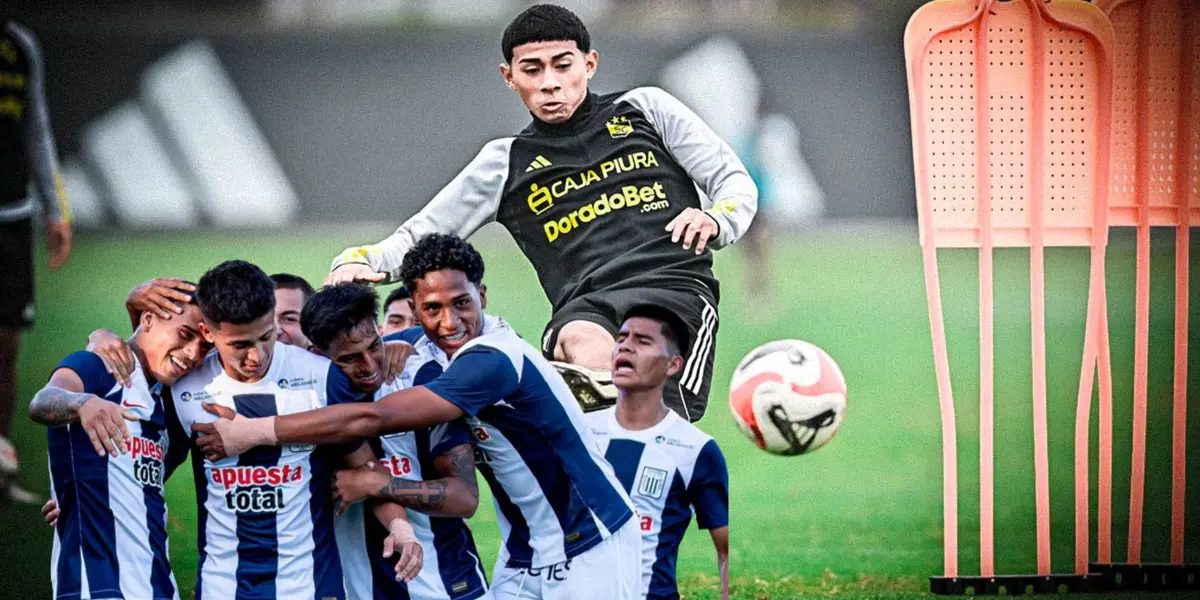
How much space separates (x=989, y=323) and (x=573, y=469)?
9.22 ft

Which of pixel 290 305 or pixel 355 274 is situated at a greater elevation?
pixel 355 274

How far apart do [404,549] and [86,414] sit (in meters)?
0.83

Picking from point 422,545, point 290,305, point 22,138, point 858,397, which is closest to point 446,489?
point 422,545

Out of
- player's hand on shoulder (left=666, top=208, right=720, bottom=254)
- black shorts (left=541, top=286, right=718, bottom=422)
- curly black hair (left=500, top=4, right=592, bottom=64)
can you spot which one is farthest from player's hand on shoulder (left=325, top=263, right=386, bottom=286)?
player's hand on shoulder (left=666, top=208, right=720, bottom=254)

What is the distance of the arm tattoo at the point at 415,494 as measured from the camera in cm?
366

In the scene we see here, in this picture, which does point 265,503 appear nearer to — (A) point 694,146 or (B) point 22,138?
(A) point 694,146

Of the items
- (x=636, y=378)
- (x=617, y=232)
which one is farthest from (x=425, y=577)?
(x=617, y=232)

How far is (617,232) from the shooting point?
17.6ft

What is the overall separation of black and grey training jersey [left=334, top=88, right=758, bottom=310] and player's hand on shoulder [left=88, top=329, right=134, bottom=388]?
5.45 ft

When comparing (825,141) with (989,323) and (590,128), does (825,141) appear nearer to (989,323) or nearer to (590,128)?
(989,323)

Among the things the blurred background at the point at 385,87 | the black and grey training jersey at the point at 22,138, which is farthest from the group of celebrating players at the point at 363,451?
the black and grey training jersey at the point at 22,138

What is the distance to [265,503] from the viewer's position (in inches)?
142

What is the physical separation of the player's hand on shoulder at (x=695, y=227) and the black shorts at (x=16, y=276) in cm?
406

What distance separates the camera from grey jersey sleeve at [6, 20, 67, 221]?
7.34 meters
